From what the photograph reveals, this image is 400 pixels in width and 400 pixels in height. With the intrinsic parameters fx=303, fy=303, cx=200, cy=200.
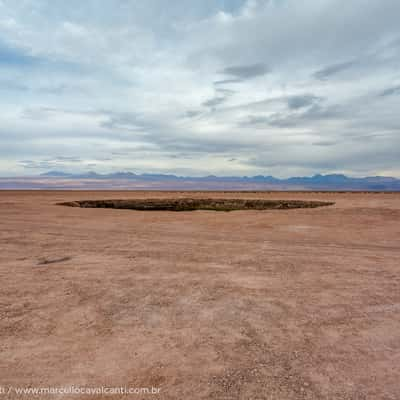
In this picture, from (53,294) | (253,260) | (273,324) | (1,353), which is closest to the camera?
(1,353)

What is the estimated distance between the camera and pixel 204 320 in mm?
5641

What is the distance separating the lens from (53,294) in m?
6.80

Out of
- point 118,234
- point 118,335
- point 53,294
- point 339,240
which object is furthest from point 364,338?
point 118,234

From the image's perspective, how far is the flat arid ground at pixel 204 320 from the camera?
3988 millimetres

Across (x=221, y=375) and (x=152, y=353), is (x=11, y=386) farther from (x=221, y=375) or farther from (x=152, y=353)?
(x=221, y=375)

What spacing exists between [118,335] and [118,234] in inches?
390

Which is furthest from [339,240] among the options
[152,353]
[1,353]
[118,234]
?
[1,353]

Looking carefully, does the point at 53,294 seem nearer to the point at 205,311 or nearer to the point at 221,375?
the point at 205,311

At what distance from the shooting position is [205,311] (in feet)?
19.7

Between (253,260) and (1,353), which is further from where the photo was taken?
(253,260)

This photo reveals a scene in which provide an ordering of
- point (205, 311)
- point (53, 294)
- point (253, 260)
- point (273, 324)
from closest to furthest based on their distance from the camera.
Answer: point (273, 324) → point (205, 311) → point (53, 294) → point (253, 260)

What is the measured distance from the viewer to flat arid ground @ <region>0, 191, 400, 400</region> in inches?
157

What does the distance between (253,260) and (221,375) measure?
606cm

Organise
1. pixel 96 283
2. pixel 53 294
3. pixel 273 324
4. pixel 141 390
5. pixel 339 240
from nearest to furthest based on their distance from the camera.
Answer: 1. pixel 141 390
2. pixel 273 324
3. pixel 53 294
4. pixel 96 283
5. pixel 339 240
